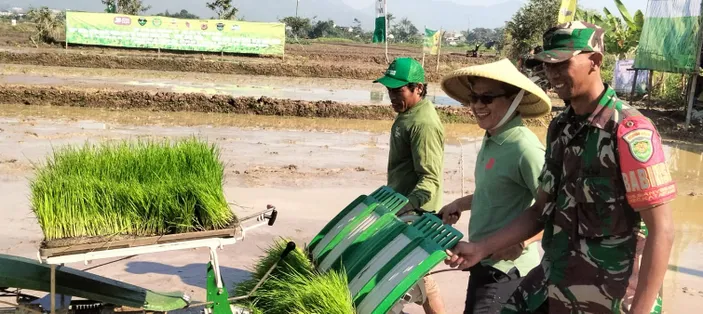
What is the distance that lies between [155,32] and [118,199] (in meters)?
26.5

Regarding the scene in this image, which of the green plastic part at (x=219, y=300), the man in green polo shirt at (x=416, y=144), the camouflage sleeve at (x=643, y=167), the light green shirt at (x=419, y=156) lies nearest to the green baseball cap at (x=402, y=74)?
the man in green polo shirt at (x=416, y=144)

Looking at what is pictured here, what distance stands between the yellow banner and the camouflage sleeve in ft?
36.6

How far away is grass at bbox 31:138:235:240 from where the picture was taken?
2.76m

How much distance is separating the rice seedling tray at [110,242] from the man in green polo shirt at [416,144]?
1.13 m

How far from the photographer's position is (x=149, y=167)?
10.7ft

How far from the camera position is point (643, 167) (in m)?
1.95

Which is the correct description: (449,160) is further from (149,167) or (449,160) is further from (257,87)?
(257,87)

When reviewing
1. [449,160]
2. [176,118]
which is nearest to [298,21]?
[176,118]

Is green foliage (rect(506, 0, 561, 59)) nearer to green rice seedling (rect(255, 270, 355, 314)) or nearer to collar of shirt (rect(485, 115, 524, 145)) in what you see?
collar of shirt (rect(485, 115, 524, 145))

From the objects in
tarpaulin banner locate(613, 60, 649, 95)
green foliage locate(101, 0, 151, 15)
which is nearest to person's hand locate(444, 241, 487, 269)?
tarpaulin banner locate(613, 60, 649, 95)

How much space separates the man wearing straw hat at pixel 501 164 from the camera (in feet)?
8.77

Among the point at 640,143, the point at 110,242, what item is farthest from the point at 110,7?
the point at 640,143

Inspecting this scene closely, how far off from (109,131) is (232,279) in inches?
300

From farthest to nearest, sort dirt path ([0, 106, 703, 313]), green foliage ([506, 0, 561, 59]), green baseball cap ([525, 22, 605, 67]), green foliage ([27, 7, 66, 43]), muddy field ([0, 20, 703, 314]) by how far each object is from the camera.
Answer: green foliage ([27, 7, 66, 43]), green foliage ([506, 0, 561, 59]), muddy field ([0, 20, 703, 314]), dirt path ([0, 106, 703, 313]), green baseball cap ([525, 22, 605, 67])
